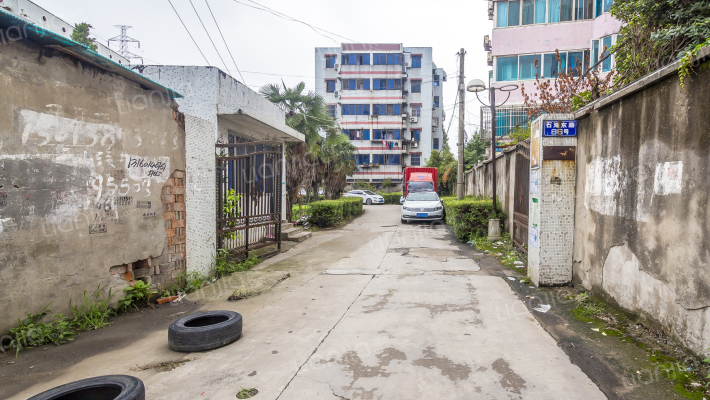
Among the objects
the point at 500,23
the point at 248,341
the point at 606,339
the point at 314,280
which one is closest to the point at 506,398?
the point at 606,339

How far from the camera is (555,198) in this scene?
19.4 feet

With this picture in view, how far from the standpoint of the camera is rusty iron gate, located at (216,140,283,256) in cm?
730

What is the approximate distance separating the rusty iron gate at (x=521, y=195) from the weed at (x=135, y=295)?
22.4 ft

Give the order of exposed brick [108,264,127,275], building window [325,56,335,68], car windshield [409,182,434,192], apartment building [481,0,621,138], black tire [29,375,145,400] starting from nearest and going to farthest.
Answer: black tire [29,375,145,400] < exposed brick [108,264,127,275] < apartment building [481,0,621,138] < car windshield [409,182,434,192] < building window [325,56,335,68]

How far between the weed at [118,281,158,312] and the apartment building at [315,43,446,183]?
122ft

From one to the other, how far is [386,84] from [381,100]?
178 centimetres

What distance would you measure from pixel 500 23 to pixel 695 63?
16.6 meters

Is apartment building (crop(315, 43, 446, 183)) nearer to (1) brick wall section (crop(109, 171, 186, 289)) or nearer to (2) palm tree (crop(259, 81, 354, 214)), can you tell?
(2) palm tree (crop(259, 81, 354, 214))

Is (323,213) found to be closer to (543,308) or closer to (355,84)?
(543,308)

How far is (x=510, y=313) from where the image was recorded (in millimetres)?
4832

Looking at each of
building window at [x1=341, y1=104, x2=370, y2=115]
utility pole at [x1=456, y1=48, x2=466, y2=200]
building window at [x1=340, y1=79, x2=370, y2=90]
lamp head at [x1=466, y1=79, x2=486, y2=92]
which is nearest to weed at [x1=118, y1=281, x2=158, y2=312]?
lamp head at [x1=466, y1=79, x2=486, y2=92]

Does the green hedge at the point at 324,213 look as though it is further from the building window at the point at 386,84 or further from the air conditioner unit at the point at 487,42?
the building window at the point at 386,84

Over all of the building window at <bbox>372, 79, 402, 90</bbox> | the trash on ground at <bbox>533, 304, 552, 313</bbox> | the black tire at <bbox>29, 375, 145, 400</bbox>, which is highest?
the building window at <bbox>372, 79, 402, 90</bbox>

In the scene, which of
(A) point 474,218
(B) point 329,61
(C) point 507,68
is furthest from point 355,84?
(A) point 474,218
